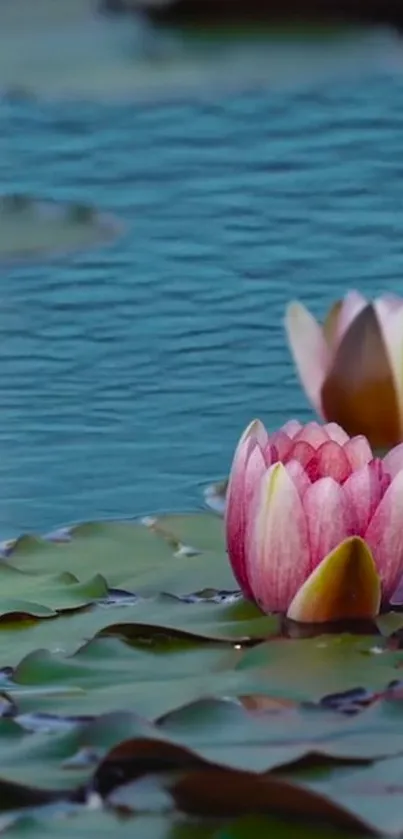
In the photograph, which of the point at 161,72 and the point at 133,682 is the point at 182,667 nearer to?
the point at 133,682

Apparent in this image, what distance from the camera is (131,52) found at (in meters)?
3.52

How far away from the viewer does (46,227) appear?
2.28 metres

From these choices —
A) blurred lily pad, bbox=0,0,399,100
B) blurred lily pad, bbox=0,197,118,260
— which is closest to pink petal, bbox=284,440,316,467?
blurred lily pad, bbox=0,197,118,260

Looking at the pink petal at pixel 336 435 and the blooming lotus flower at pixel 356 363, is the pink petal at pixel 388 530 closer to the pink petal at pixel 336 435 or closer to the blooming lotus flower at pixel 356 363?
the pink petal at pixel 336 435

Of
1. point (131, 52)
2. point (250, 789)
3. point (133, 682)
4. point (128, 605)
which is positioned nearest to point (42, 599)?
point (128, 605)

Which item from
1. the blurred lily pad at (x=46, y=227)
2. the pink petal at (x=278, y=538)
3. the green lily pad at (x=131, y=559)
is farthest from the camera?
the blurred lily pad at (x=46, y=227)

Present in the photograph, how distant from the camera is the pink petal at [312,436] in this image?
1.22 meters

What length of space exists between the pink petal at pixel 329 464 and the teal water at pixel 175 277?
11.1 inches

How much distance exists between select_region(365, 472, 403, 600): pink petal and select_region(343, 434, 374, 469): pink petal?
0.04 metres

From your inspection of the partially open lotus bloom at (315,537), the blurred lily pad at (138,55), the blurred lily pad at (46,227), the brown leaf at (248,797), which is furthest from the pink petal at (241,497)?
the blurred lily pad at (138,55)

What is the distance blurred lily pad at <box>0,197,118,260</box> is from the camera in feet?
7.25

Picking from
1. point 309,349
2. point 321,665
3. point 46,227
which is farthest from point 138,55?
point 321,665

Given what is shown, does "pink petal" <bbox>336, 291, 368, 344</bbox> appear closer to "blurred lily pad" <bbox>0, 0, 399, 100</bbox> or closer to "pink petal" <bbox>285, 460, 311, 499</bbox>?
"pink petal" <bbox>285, 460, 311, 499</bbox>

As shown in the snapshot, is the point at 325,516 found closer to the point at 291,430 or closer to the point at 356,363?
the point at 291,430
